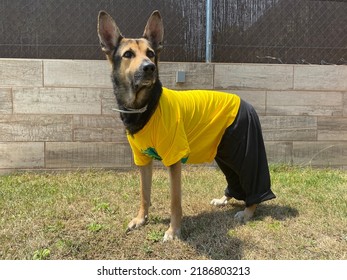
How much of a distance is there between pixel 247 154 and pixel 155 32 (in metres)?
1.73

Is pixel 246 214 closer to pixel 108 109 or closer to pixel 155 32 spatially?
pixel 155 32

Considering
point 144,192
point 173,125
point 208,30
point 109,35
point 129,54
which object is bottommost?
point 144,192

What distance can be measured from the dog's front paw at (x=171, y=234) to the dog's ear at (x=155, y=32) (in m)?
1.97

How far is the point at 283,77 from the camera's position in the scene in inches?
245

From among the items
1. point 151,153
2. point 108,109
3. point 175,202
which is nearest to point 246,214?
point 175,202

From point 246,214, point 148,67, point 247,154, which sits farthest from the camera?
point 246,214

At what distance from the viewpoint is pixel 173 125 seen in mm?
3467

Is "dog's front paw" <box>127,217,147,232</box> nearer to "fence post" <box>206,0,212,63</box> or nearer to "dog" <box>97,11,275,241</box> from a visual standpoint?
"dog" <box>97,11,275,241</box>

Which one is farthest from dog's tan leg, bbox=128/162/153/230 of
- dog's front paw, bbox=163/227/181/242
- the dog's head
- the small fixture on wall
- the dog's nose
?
the small fixture on wall

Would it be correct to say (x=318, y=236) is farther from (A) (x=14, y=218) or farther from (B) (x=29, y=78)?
(B) (x=29, y=78)

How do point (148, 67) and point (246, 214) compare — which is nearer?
point (148, 67)

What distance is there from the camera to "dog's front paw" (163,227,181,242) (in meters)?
3.56

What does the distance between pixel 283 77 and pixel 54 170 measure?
439 centimetres

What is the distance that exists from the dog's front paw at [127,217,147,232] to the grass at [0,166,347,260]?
0.08 m
